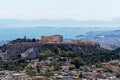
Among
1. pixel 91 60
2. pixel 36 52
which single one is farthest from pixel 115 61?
pixel 36 52

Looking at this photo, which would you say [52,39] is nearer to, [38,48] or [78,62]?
[38,48]

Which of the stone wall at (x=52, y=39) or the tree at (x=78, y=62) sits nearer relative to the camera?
the tree at (x=78, y=62)

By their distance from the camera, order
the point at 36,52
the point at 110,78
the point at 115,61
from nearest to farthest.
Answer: the point at 110,78 → the point at 115,61 → the point at 36,52

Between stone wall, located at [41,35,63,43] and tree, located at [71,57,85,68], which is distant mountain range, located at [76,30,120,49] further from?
tree, located at [71,57,85,68]

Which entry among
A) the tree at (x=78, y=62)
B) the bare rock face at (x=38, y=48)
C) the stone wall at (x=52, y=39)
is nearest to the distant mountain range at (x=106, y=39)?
the stone wall at (x=52, y=39)

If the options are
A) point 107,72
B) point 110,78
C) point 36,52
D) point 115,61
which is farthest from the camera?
point 36,52

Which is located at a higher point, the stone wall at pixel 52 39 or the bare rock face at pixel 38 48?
the stone wall at pixel 52 39

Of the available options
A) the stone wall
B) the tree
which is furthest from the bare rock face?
the tree

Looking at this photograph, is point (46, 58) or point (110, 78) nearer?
point (110, 78)

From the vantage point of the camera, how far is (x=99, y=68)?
108 ft

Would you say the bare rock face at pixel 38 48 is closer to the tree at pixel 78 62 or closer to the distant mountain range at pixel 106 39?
the tree at pixel 78 62

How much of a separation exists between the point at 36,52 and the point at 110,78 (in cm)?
1125

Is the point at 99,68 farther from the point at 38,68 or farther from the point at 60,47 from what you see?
the point at 60,47

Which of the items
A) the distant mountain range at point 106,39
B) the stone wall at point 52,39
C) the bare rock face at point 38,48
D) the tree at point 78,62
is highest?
the stone wall at point 52,39
